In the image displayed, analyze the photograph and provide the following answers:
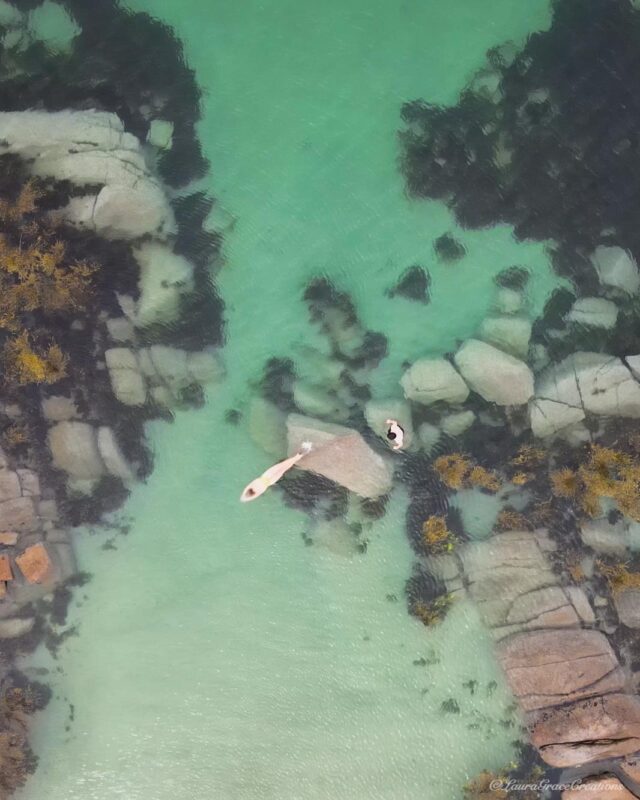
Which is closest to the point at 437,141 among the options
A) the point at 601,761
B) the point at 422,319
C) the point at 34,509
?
the point at 422,319

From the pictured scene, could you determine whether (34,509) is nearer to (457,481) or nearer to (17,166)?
(17,166)

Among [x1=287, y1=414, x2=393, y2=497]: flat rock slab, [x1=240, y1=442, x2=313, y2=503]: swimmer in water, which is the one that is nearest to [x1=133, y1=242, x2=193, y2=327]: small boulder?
[x1=287, y1=414, x2=393, y2=497]: flat rock slab

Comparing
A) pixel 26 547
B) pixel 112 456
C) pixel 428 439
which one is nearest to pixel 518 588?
pixel 428 439

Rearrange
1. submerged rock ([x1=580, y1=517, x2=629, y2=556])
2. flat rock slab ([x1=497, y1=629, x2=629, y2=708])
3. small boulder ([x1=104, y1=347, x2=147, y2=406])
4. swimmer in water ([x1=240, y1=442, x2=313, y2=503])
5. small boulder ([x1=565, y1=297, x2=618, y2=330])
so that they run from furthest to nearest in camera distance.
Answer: small boulder ([x1=104, y1=347, x2=147, y2=406])
small boulder ([x1=565, y1=297, x2=618, y2=330])
submerged rock ([x1=580, y1=517, x2=629, y2=556])
swimmer in water ([x1=240, y1=442, x2=313, y2=503])
flat rock slab ([x1=497, y1=629, x2=629, y2=708])

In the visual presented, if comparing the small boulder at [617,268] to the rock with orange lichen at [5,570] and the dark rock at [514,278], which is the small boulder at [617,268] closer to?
the dark rock at [514,278]

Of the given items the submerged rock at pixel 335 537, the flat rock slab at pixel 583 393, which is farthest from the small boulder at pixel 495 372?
the submerged rock at pixel 335 537

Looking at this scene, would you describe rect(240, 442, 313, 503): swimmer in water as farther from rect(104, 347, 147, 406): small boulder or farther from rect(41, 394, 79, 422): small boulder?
rect(41, 394, 79, 422): small boulder
